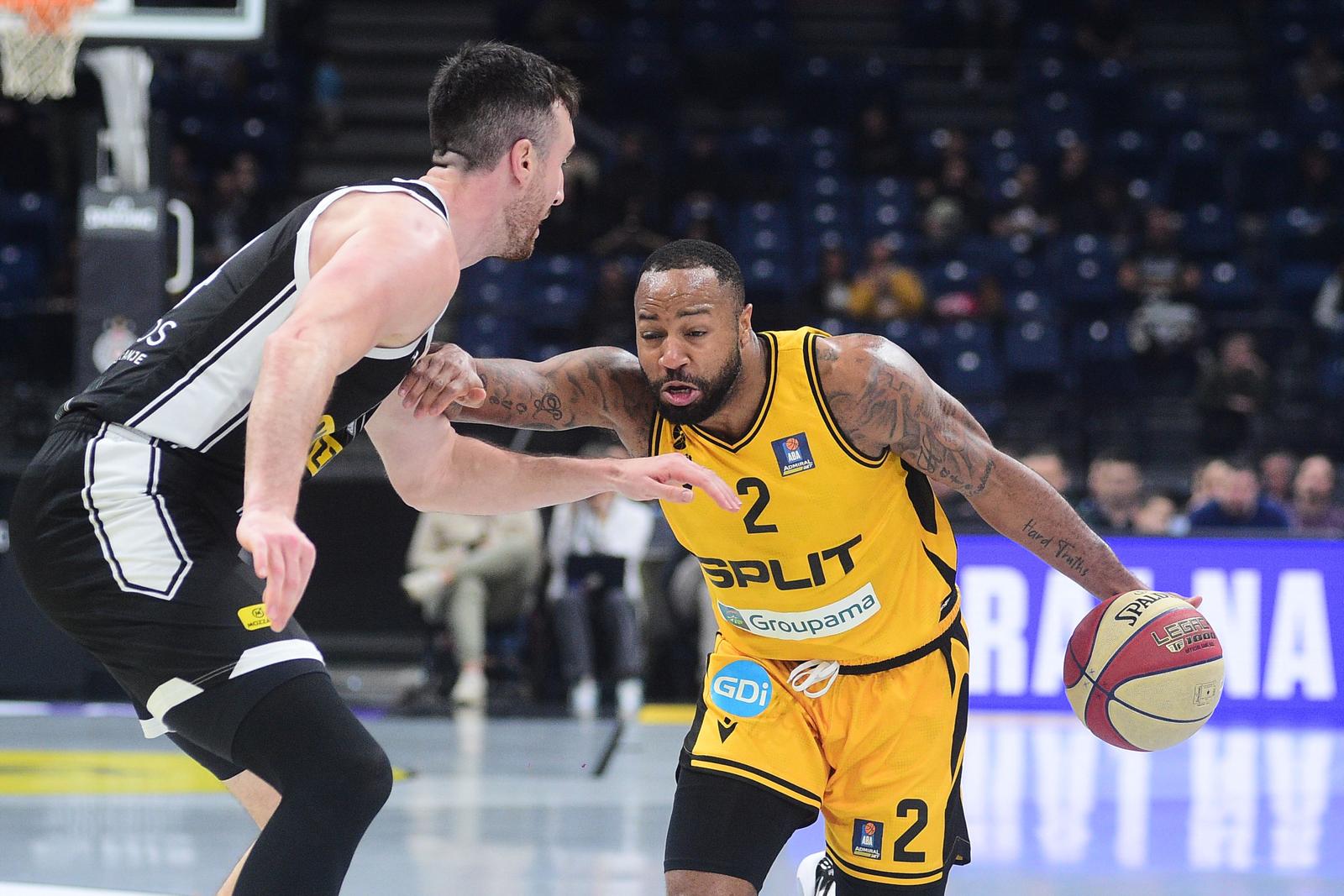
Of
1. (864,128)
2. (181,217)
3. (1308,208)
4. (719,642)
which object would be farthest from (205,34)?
(1308,208)

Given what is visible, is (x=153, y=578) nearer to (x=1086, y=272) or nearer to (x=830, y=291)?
(x=830, y=291)

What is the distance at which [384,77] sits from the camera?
16375mm

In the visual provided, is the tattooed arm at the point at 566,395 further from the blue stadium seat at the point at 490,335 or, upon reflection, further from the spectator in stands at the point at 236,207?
the spectator in stands at the point at 236,207

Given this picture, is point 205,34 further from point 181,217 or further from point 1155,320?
point 1155,320

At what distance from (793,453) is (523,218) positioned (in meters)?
0.84

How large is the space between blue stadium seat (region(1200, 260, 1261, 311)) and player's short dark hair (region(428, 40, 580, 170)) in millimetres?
11321

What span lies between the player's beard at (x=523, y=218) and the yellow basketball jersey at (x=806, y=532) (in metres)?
0.67

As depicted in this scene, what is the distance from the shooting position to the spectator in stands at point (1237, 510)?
9.16 m

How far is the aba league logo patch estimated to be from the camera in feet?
11.2

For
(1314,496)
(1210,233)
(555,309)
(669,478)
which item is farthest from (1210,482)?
(669,478)

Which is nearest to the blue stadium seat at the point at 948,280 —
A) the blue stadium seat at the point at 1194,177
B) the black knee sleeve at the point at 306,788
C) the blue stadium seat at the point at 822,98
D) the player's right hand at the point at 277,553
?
the blue stadium seat at the point at 1194,177

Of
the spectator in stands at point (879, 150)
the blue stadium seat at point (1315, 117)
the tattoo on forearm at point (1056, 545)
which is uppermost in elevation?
the blue stadium seat at point (1315, 117)

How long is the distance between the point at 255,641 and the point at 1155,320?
37.0ft

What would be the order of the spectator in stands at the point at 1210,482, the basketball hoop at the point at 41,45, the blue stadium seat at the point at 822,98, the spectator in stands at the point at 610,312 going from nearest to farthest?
1. the basketball hoop at the point at 41,45
2. the spectator in stands at the point at 1210,482
3. the spectator in stands at the point at 610,312
4. the blue stadium seat at the point at 822,98
